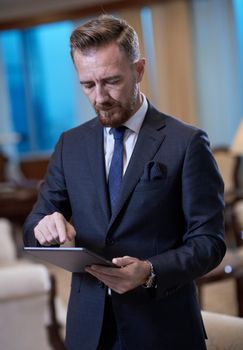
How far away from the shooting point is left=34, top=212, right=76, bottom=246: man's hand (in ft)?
4.36

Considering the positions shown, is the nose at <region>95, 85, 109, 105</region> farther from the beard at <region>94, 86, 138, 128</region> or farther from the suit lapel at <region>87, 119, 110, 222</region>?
the suit lapel at <region>87, 119, 110, 222</region>

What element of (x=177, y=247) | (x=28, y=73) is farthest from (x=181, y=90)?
(x=177, y=247)

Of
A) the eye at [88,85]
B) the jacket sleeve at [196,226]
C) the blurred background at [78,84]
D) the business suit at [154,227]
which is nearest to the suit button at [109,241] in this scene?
the business suit at [154,227]

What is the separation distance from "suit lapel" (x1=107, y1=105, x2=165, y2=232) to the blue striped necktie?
1.5 inches

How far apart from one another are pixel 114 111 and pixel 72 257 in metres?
0.34

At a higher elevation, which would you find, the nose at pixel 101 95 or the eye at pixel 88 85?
the eye at pixel 88 85

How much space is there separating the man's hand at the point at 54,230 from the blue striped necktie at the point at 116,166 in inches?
5.2

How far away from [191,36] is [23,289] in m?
5.04

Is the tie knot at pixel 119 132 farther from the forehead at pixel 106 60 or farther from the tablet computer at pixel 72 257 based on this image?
the tablet computer at pixel 72 257

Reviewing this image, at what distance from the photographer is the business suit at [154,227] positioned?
4.39 feet

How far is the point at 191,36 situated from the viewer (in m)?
7.39

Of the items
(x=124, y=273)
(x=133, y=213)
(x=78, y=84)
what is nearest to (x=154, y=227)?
(x=133, y=213)

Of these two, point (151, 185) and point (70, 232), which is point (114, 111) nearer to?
point (151, 185)

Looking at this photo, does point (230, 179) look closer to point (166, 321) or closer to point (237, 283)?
point (237, 283)
